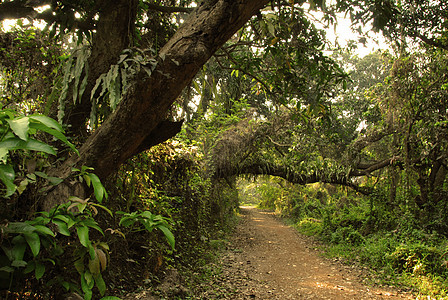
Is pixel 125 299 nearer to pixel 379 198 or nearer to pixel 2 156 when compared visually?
pixel 2 156

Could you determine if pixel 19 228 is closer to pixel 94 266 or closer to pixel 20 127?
pixel 94 266

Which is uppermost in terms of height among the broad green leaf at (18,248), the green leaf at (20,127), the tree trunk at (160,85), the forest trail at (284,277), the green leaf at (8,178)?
the tree trunk at (160,85)

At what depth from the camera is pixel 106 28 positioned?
2.68 metres

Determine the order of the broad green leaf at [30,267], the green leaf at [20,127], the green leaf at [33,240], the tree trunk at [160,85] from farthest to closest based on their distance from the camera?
the tree trunk at [160,85]
the broad green leaf at [30,267]
the green leaf at [33,240]
the green leaf at [20,127]

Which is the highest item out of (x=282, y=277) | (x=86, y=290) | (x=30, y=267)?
(x=30, y=267)

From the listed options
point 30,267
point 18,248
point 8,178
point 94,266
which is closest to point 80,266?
point 94,266

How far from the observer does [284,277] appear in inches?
241

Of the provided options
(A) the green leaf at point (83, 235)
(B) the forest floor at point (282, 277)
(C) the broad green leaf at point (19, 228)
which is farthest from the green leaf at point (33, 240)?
(B) the forest floor at point (282, 277)

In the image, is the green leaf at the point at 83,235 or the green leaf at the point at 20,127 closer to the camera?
the green leaf at the point at 20,127

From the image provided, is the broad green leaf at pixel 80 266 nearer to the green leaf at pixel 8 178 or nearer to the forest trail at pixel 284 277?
the green leaf at pixel 8 178

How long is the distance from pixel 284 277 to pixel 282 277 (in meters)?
0.05

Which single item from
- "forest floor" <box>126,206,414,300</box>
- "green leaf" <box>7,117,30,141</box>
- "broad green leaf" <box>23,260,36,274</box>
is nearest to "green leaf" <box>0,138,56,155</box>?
"green leaf" <box>7,117,30,141</box>

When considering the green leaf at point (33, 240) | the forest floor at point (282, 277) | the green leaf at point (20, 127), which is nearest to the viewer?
the green leaf at point (20, 127)

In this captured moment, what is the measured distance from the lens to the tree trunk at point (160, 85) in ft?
7.30
